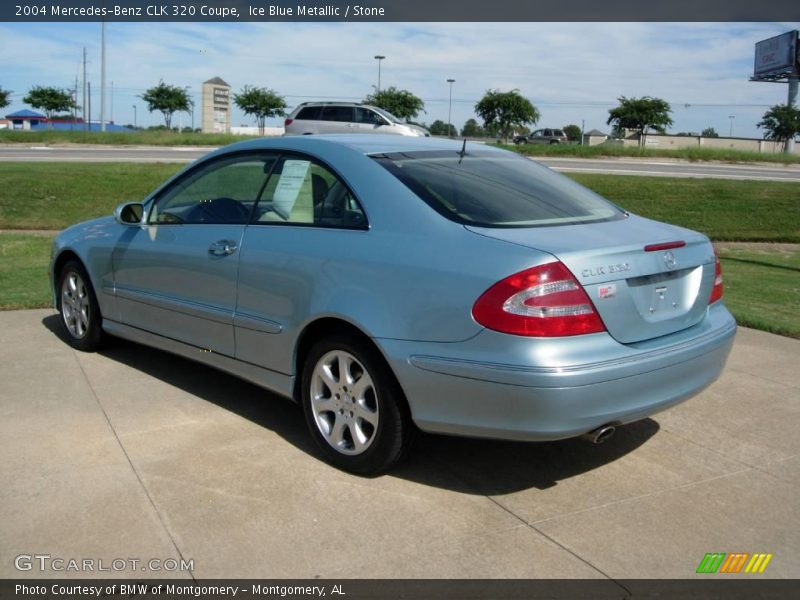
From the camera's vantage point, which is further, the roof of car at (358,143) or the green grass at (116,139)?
the green grass at (116,139)

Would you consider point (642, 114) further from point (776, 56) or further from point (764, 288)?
point (764, 288)

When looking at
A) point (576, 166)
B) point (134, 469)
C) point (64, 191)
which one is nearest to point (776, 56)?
point (576, 166)

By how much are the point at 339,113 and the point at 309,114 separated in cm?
123

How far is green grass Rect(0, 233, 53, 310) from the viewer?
7.86m

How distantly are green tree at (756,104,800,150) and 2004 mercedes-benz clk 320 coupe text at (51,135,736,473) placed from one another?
60.1 m

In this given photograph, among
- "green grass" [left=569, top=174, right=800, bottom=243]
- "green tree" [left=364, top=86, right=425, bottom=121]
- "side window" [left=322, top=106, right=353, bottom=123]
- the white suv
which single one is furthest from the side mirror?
"green tree" [left=364, top=86, right=425, bottom=121]

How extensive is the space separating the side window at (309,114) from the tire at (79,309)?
2241cm

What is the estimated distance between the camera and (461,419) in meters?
3.65

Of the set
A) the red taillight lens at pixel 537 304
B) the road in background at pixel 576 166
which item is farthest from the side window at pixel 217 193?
the road in background at pixel 576 166

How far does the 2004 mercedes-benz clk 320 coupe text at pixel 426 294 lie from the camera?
351 centimetres

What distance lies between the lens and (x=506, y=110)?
53.2 m

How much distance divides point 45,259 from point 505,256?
846 cm

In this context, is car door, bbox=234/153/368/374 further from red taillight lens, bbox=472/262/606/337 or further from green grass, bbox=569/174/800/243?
green grass, bbox=569/174/800/243

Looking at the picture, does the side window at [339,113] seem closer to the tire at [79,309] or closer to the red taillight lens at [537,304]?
the tire at [79,309]
